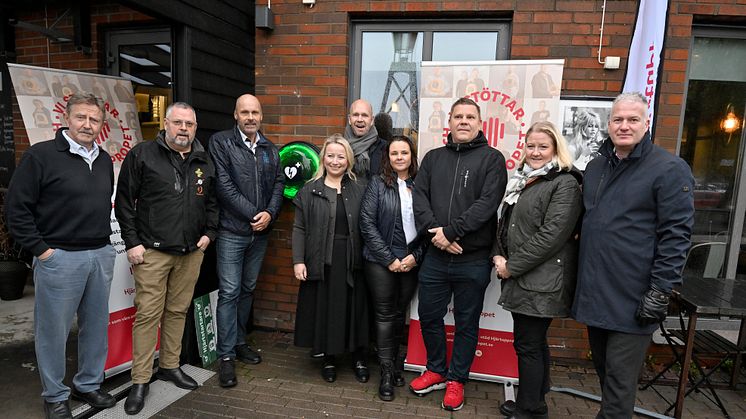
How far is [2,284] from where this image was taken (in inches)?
183

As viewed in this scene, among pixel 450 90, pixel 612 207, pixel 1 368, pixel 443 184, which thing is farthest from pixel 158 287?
pixel 612 207

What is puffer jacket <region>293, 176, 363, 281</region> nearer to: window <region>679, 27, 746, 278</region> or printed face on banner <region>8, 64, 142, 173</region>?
printed face on banner <region>8, 64, 142, 173</region>

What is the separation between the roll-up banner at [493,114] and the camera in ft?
10.4

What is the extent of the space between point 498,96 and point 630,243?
1518mm

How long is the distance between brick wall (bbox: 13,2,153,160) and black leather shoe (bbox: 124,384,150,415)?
325cm

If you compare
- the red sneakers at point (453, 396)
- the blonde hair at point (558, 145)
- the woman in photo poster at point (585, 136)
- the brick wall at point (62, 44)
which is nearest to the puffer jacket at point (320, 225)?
the red sneakers at point (453, 396)

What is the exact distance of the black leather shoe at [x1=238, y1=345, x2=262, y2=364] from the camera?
3502 mm

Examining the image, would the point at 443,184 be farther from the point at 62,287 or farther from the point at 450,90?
the point at 62,287

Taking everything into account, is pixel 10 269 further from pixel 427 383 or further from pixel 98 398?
pixel 427 383

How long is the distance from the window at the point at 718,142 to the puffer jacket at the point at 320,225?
273cm

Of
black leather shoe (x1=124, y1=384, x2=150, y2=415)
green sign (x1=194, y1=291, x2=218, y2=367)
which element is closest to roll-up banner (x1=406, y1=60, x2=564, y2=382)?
green sign (x1=194, y1=291, x2=218, y2=367)

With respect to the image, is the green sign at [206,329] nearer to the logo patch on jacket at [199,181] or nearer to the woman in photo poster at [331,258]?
the woman in photo poster at [331,258]

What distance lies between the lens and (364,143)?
324cm

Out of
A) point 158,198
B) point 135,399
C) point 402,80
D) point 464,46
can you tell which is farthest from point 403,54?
Result: point 135,399
